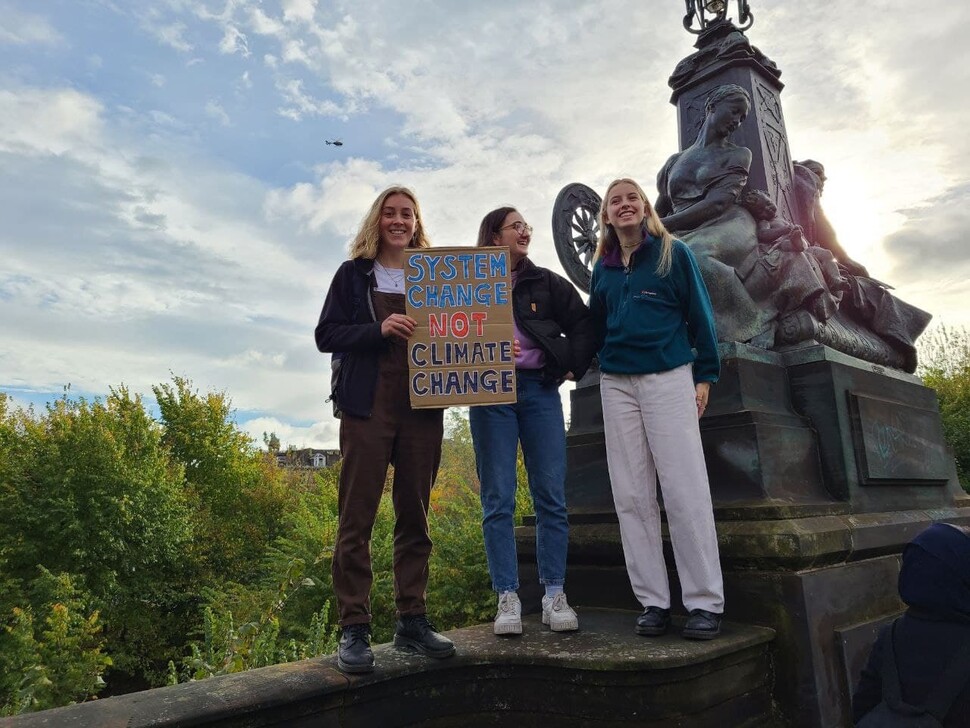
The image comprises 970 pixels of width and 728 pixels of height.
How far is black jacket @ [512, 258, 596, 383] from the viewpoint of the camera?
338cm

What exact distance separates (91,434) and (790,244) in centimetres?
2551

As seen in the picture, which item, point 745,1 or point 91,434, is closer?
point 745,1

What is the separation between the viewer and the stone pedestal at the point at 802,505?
127 inches

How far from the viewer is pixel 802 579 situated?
3.19m

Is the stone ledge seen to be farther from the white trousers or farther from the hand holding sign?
the hand holding sign

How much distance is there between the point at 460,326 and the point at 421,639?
1358mm

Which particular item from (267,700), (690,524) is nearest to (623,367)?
(690,524)

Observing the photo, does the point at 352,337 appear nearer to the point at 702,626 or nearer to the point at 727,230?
the point at 702,626

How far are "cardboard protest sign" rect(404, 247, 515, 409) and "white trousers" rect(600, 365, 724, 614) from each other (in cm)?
66

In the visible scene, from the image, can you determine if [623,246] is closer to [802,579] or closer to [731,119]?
[802,579]

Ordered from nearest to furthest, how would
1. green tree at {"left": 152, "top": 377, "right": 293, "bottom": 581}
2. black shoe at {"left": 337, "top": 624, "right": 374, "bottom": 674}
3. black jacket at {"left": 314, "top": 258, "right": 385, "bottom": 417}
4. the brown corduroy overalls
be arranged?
black shoe at {"left": 337, "top": 624, "right": 374, "bottom": 674} → the brown corduroy overalls → black jacket at {"left": 314, "top": 258, "right": 385, "bottom": 417} → green tree at {"left": 152, "top": 377, "right": 293, "bottom": 581}

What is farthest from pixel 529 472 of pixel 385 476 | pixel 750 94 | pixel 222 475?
pixel 222 475

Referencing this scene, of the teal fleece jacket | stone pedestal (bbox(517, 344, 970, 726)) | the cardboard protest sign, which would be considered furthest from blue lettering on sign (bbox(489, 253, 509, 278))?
stone pedestal (bbox(517, 344, 970, 726))

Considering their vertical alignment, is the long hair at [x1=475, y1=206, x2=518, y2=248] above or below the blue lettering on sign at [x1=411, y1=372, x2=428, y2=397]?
above
